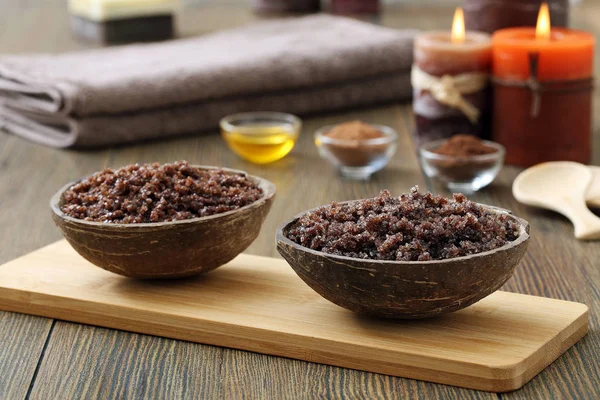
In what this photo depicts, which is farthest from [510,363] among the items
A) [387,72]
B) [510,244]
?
[387,72]

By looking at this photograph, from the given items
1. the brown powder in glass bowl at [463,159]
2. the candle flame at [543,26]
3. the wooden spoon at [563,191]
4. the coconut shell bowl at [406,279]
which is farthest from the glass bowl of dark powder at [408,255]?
the candle flame at [543,26]

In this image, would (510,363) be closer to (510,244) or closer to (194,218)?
(510,244)

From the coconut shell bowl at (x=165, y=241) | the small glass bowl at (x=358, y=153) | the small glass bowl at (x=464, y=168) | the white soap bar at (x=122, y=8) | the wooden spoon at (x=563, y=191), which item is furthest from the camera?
the white soap bar at (x=122, y=8)

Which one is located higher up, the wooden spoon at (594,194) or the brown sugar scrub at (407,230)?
the brown sugar scrub at (407,230)

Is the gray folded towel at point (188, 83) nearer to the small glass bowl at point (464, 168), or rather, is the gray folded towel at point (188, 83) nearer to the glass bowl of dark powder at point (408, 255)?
the small glass bowl at point (464, 168)

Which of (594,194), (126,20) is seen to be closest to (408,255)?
(594,194)

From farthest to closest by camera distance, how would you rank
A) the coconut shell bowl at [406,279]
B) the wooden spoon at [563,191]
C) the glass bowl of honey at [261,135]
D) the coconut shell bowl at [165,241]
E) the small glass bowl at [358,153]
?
the glass bowl of honey at [261,135] < the small glass bowl at [358,153] < the wooden spoon at [563,191] < the coconut shell bowl at [165,241] < the coconut shell bowl at [406,279]

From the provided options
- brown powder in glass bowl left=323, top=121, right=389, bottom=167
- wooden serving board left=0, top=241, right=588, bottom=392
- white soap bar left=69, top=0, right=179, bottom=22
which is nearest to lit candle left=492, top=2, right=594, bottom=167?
brown powder in glass bowl left=323, top=121, right=389, bottom=167
